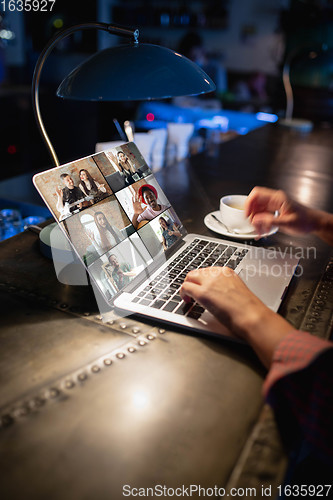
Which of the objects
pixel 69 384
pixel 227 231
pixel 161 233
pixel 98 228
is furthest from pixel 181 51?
pixel 69 384

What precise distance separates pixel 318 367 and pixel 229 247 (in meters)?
0.45

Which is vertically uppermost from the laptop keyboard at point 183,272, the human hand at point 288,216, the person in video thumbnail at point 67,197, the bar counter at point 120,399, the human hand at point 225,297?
the person in video thumbnail at point 67,197

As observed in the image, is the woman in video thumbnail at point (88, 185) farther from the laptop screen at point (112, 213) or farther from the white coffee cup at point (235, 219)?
the white coffee cup at point (235, 219)

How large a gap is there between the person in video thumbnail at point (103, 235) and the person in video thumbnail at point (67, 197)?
0.16ft

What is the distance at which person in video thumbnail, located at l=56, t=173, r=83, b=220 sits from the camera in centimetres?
74

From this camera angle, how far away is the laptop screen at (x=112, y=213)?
2.43 feet

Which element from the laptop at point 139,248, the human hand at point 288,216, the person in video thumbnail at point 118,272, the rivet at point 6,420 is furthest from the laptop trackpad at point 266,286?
the rivet at point 6,420

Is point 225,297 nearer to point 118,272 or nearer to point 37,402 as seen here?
point 118,272

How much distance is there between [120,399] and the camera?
1.83ft

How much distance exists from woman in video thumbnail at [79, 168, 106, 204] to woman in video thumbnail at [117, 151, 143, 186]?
0.10 metres

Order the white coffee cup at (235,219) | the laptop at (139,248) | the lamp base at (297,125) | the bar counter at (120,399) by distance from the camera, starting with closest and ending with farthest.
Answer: the bar counter at (120,399) → the laptop at (139,248) → the white coffee cup at (235,219) → the lamp base at (297,125)

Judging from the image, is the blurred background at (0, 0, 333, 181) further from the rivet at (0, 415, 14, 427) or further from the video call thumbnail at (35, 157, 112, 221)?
the rivet at (0, 415, 14, 427)

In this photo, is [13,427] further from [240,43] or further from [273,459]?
[240,43]

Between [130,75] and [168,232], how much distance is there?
14.4 inches
